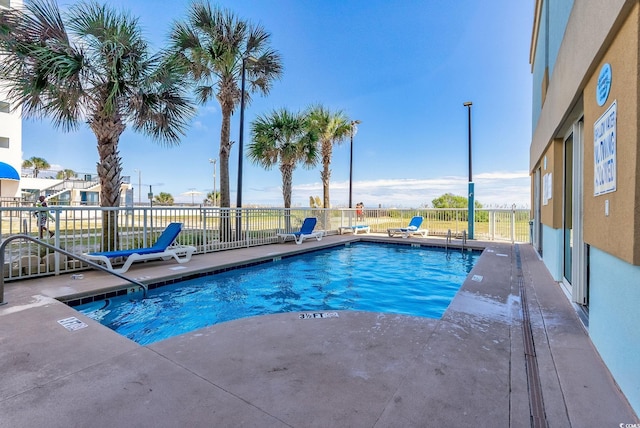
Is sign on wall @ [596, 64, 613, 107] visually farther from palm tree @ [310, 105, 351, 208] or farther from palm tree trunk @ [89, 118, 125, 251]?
palm tree @ [310, 105, 351, 208]

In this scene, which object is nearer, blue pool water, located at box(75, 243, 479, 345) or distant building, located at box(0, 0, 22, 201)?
blue pool water, located at box(75, 243, 479, 345)

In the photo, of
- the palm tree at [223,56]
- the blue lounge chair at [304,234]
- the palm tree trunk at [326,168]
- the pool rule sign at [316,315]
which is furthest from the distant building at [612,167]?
the palm tree trunk at [326,168]

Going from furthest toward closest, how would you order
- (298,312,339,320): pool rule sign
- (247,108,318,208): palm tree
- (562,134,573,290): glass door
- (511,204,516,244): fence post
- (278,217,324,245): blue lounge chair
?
1. (247,108,318,208): palm tree
2. (511,204,516,244): fence post
3. (278,217,324,245): blue lounge chair
4. (562,134,573,290): glass door
5. (298,312,339,320): pool rule sign

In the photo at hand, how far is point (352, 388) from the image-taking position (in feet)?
6.41

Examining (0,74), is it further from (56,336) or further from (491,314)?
(491,314)

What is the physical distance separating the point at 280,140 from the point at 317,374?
462 inches

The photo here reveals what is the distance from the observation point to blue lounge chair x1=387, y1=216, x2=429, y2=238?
12.2 m

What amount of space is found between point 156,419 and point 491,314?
3.46 m

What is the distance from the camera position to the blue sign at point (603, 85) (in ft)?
7.18

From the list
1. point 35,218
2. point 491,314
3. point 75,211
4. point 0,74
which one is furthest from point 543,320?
point 0,74

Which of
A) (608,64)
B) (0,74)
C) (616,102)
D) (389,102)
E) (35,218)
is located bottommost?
(35,218)

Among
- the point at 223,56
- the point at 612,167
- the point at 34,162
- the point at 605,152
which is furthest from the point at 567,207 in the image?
the point at 34,162

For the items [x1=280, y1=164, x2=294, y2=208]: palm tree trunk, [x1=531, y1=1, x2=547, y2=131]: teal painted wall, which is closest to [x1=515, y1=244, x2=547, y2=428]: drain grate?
[x1=531, y1=1, x2=547, y2=131]: teal painted wall

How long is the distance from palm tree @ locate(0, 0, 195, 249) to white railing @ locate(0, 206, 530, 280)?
341mm
